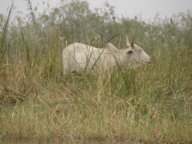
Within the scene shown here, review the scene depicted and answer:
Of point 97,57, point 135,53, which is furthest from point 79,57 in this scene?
point 135,53

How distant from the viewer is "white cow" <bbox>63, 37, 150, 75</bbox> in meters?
7.61

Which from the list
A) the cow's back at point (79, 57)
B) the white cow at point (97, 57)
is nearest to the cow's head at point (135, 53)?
the white cow at point (97, 57)

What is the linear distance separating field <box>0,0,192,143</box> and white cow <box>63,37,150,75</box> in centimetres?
18

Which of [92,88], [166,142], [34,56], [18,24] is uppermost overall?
[18,24]

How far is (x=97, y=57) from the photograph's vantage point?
8.58 metres

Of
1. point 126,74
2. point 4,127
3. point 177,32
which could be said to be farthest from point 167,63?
point 4,127

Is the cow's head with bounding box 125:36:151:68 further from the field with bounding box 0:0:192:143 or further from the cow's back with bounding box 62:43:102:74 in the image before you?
the cow's back with bounding box 62:43:102:74

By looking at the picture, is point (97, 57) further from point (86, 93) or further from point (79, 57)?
point (86, 93)

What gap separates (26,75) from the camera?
23.9ft

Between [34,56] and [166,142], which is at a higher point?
[34,56]

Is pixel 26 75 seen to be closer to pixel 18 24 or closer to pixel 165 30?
pixel 18 24

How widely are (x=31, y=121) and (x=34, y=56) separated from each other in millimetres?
1762

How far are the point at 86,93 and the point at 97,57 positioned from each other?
1928 millimetres

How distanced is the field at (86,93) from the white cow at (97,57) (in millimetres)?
183
